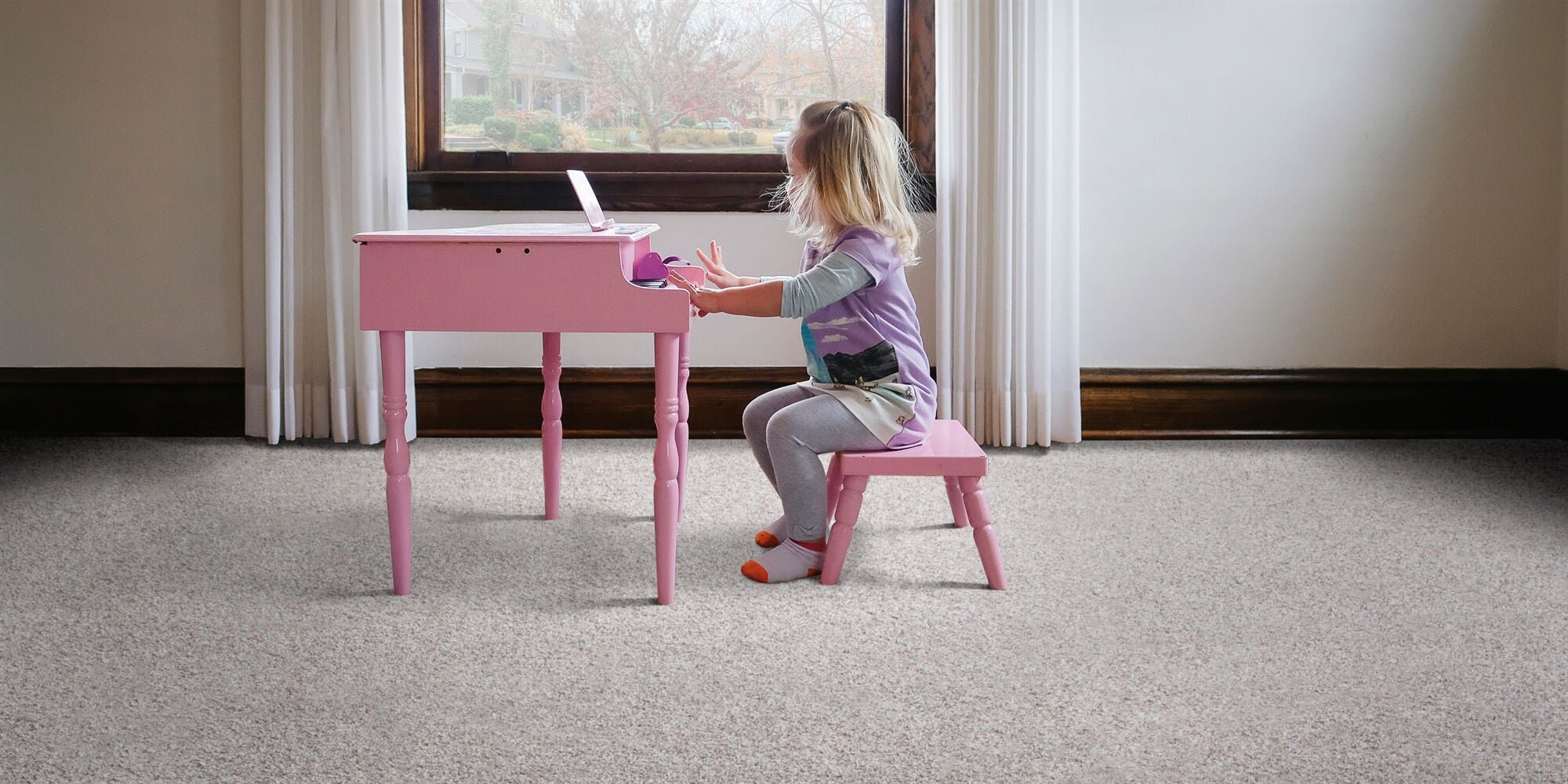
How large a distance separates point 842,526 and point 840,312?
37 cm

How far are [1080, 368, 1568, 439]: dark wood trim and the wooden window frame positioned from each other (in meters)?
0.79

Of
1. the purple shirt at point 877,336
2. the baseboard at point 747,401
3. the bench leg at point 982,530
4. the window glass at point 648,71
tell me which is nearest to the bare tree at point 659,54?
the window glass at point 648,71

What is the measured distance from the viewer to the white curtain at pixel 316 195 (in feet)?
10.4

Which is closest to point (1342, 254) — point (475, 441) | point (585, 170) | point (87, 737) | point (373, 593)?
point (585, 170)

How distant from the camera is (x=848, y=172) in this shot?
2109mm

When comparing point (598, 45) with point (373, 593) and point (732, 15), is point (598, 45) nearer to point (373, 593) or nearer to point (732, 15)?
point (732, 15)

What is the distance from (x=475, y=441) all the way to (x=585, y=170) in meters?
0.78

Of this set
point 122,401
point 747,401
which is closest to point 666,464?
point 747,401

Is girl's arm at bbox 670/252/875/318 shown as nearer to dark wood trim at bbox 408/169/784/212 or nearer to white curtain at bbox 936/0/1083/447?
white curtain at bbox 936/0/1083/447

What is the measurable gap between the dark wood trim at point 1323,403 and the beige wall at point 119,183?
7.81 feet

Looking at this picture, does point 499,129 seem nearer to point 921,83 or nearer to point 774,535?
point 921,83

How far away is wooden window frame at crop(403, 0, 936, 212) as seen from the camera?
3.33 meters

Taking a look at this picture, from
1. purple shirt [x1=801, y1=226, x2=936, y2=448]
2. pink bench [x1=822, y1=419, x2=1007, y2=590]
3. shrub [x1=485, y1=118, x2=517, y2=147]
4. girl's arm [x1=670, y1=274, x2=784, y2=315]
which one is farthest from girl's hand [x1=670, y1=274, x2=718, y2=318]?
shrub [x1=485, y1=118, x2=517, y2=147]

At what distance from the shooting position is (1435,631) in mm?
1850
